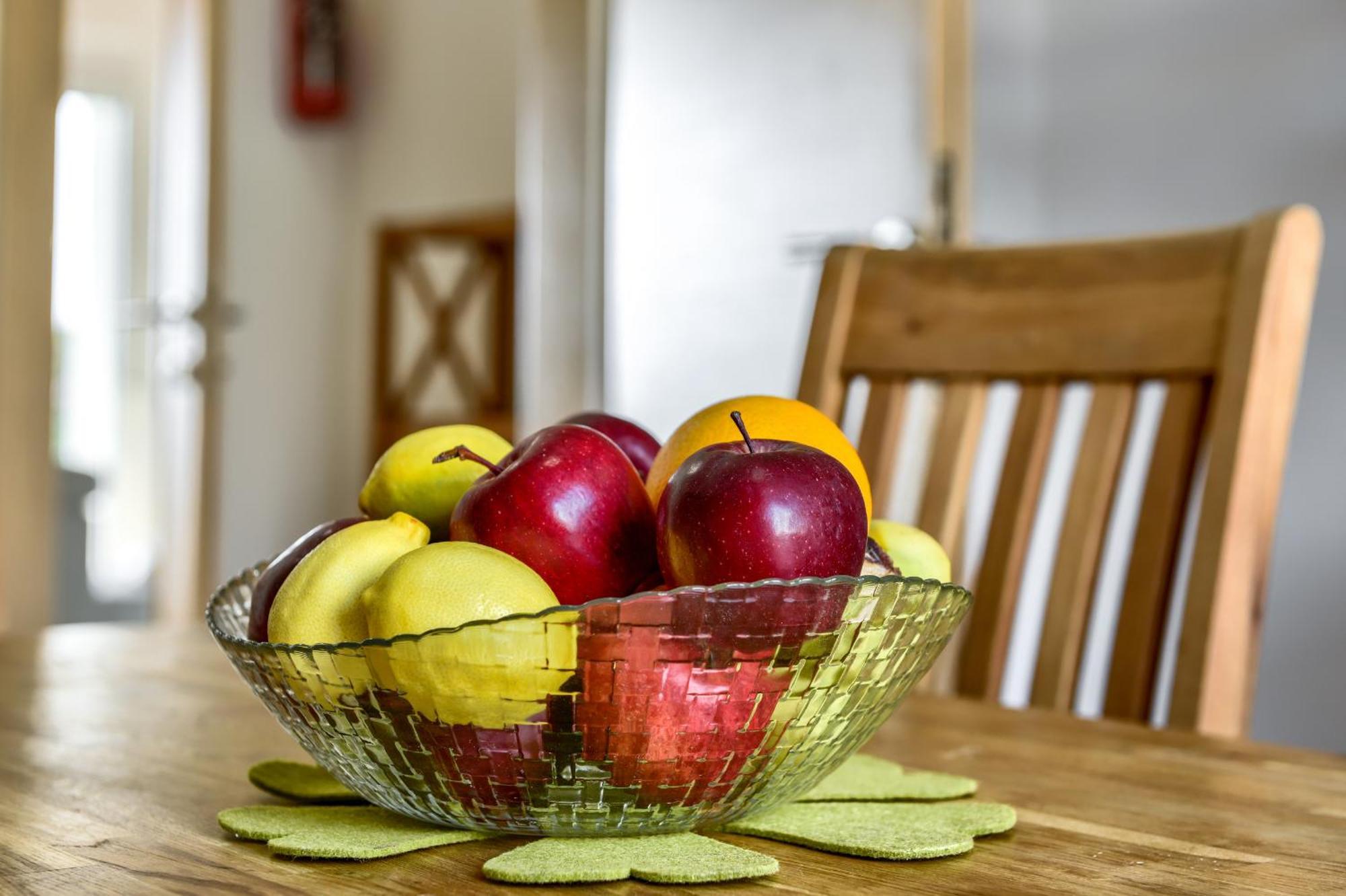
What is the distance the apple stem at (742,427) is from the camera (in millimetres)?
477

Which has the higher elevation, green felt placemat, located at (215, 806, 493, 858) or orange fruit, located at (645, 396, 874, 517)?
orange fruit, located at (645, 396, 874, 517)

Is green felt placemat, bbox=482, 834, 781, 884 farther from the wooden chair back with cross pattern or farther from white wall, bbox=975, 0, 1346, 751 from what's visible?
the wooden chair back with cross pattern

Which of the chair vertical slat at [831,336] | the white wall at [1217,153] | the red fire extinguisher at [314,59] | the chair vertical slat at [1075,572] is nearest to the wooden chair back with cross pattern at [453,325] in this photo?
the red fire extinguisher at [314,59]

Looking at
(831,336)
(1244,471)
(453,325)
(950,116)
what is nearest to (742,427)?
(1244,471)

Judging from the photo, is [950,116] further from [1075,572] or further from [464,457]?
[464,457]

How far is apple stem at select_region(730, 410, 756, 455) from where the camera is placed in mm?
477

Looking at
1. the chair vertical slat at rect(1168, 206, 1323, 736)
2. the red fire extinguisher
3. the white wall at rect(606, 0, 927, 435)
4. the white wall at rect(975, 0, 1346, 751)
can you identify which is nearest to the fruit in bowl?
the chair vertical slat at rect(1168, 206, 1323, 736)

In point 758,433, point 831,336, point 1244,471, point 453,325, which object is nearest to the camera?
point 758,433

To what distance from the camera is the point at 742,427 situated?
48 centimetres

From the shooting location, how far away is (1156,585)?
0.93 m

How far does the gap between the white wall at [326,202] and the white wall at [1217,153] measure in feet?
6.33

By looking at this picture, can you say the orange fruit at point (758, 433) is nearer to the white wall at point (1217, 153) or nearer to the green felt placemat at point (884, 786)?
the green felt placemat at point (884, 786)

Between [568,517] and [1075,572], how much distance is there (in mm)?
561

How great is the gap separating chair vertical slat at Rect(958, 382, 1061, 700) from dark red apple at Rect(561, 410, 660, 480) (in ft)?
1.50
